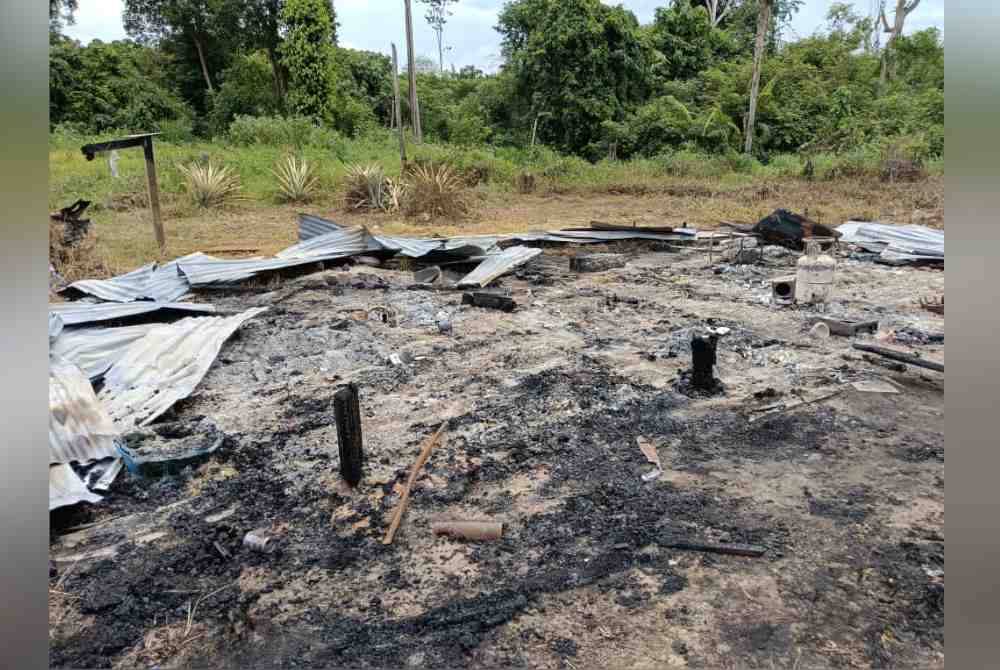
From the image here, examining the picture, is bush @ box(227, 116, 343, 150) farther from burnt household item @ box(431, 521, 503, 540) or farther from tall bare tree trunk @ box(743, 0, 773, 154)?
burnt household item @ box(431, 521, 503, 540)

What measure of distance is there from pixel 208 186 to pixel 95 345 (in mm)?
7321

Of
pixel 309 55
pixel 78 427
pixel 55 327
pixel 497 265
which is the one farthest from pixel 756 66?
pixel 78 427

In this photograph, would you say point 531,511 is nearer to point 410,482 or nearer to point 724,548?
point 410,482

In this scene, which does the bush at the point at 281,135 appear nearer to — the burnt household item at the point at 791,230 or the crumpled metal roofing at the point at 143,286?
the crumpled metal roofing at the point at 143,286

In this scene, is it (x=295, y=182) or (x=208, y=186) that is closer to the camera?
(x=208, y=186)

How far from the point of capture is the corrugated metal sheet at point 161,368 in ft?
12.2

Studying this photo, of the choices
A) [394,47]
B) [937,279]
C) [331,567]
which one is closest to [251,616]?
[331,567]

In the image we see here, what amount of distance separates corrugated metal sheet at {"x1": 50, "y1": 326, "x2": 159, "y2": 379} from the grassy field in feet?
10.2

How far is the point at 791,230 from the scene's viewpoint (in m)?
8.05

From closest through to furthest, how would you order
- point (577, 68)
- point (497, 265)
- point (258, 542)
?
1. point (258, 542)
2. point (497, 265)
3. point (577, 68)

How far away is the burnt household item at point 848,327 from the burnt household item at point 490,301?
2390mm

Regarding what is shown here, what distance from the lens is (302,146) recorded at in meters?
14.8

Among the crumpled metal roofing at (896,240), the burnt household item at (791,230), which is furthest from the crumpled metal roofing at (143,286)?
the crumpled metal roofing at (896,240)

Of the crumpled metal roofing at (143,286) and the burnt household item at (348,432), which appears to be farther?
the crumpled metal roofing at (143,286)
